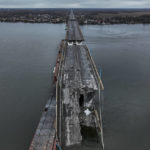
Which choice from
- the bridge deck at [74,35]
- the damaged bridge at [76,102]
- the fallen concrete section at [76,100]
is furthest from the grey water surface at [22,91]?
the bridge deck at [74,35]

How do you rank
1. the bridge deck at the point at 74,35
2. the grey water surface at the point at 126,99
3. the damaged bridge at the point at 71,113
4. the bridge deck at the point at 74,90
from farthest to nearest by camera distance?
1. the bridge deck at the point at 74,35
2. the grey water surface at the point at 126,99
3. the bridge deck at the point at 74,90
4. the damaged bridge at the point at 71,113

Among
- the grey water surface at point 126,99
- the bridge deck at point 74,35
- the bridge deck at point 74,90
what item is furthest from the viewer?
the bridge deck at point 74,35

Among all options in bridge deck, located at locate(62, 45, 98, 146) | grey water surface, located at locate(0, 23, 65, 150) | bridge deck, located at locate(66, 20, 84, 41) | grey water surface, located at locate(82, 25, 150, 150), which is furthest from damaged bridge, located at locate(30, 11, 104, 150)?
bridge deck, located at locate(66, 20, 84, 41)

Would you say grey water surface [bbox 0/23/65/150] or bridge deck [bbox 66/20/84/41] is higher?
bridge deck [bbox 66/20/84/41]

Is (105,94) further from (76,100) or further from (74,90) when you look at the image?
(76,100)

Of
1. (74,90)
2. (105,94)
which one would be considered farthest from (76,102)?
(105,94)

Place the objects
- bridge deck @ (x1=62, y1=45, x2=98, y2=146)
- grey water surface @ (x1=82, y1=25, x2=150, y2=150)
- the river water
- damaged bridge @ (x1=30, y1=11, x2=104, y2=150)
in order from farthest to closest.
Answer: the river water < grey water surface @ (x1=82, y1=25, x2=150, y2=150) < bridge deck @ (x1=62, y1=45, x2=98, y2=146) < damaged bridge @ (x1=30, y1=11, x2=104, y2=150)

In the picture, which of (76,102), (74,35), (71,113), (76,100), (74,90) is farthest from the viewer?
(74,35)

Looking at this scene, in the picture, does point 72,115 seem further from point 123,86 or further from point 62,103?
point 123,86

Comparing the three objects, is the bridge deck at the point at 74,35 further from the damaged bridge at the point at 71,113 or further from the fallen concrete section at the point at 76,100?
the damaged bridge at the point at 71,113

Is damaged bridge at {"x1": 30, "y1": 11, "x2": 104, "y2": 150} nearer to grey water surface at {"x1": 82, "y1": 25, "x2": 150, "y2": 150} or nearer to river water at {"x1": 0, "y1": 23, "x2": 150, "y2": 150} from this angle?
grey water surface at {"x1": 82, "y1": 25, "x2": 150, "y2": 150}

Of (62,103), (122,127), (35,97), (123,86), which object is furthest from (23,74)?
(122,127)
